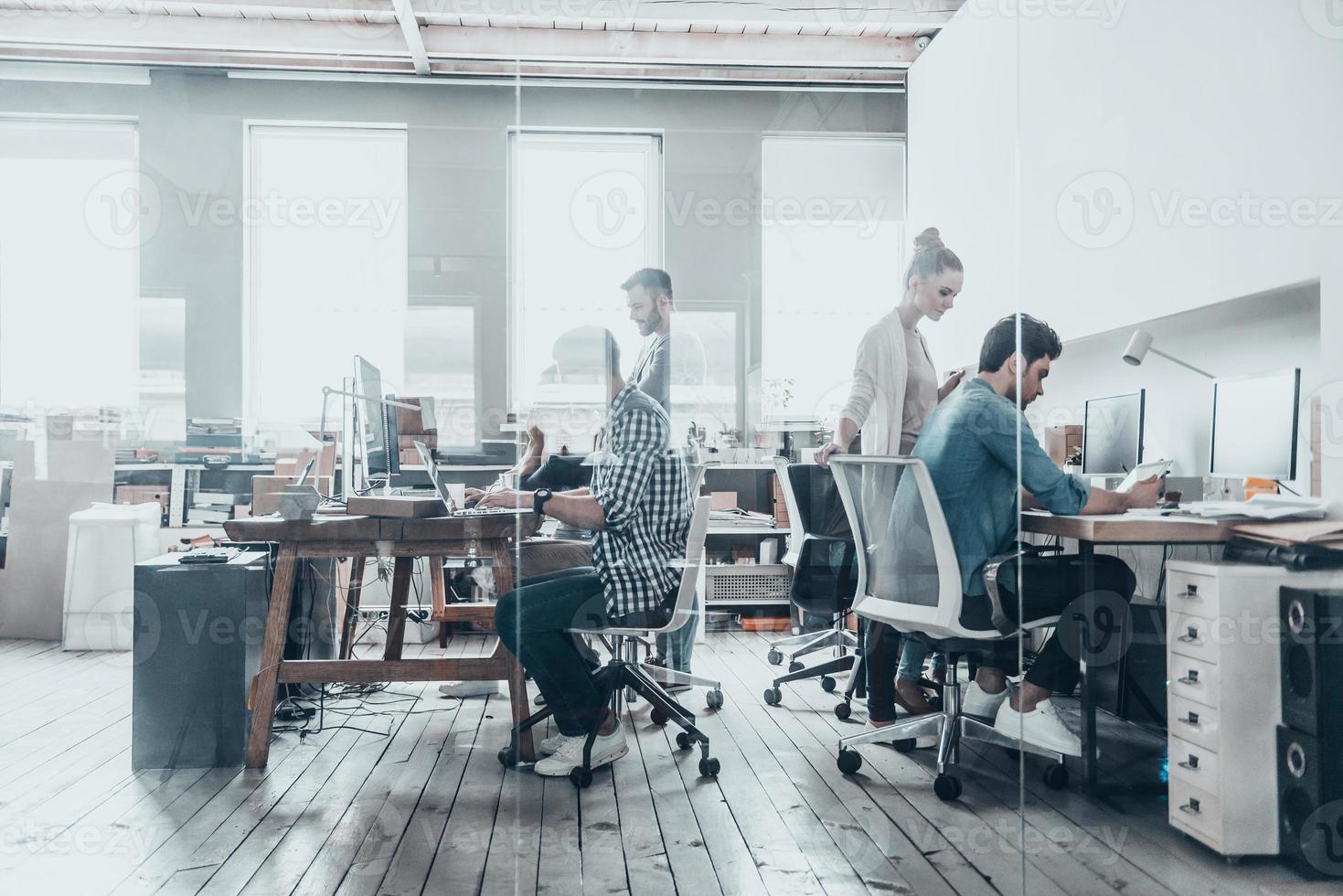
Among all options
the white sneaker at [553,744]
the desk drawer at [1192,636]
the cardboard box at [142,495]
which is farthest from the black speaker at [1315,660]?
the cardboard box at [142,495]

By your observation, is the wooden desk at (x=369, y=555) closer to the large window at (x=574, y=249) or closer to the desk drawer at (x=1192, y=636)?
the large window at (x=574, y=249)

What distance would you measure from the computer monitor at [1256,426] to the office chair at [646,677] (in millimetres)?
1461

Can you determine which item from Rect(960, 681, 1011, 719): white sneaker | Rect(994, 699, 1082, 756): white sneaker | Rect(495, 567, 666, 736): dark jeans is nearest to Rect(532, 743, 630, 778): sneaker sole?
Rect(495, 567, 666, 736): dark jeans

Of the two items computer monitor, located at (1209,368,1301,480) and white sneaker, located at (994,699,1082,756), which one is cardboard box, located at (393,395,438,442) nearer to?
white sneaker, located at (994,699,1082,756)

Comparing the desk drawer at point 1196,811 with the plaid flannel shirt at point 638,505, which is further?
the plaid flannel shirt at point 638,505

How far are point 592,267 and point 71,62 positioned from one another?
6.29 ft

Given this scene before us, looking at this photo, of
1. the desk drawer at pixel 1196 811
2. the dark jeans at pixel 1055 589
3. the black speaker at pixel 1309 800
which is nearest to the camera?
the black speaker at pixel 1309 800

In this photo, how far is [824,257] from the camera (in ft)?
7.78

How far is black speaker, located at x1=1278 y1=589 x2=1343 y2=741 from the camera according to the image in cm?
179

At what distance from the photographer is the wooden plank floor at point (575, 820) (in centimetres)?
185

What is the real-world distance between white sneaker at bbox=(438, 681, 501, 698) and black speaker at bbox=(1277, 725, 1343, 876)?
257cm

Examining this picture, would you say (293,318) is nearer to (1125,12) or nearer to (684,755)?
(684,755)

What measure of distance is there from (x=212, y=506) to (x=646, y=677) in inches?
68.1

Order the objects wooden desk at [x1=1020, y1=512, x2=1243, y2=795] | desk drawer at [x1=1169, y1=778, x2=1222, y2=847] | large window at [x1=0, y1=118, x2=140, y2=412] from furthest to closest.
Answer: large window at [x1=0, y1=118, x2=140, y2=412] < wooden desk at [x1=1020, y1=512, x2=1243, y2=795] < desk drawer at [x1=1169, y1=778, x2=1222, y2=847]
